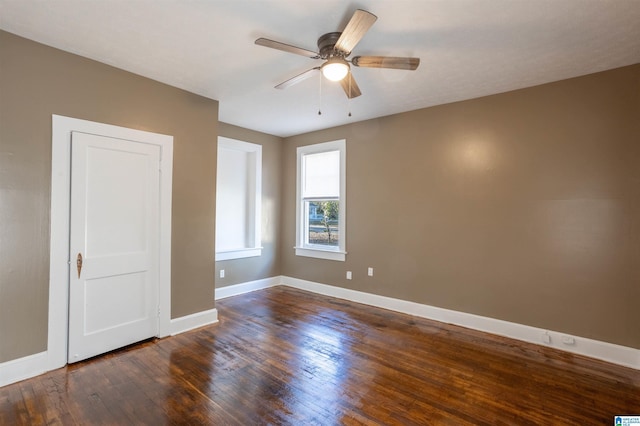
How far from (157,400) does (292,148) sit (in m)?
4.27

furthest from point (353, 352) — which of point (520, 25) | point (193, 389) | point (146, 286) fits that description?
point (520, 25)

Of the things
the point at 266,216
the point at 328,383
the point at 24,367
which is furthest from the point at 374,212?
the point at 24,367

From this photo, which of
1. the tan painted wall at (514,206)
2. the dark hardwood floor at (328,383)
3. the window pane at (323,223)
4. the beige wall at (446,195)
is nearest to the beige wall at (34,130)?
the beige wall at (446,195)

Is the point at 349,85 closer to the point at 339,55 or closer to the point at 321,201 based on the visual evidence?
the point at 339,55

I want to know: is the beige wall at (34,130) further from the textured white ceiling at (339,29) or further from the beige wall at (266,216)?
the beige wall at (266,216)

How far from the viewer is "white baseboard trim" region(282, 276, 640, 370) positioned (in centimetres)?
283

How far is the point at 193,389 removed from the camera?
7.73 feet

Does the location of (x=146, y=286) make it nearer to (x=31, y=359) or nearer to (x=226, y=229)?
(x=31, y=359)

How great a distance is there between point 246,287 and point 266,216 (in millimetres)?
1261

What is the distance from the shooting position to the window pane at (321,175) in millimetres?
5055

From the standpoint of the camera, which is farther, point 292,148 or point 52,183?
point 292,148

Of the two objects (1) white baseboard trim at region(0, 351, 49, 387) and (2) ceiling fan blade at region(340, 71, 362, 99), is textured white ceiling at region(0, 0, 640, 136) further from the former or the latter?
(1) white baseboard trim at region(0, 351, 49, 387)

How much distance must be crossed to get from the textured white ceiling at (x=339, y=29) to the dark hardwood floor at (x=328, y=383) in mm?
2736

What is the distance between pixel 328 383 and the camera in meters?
2.45
